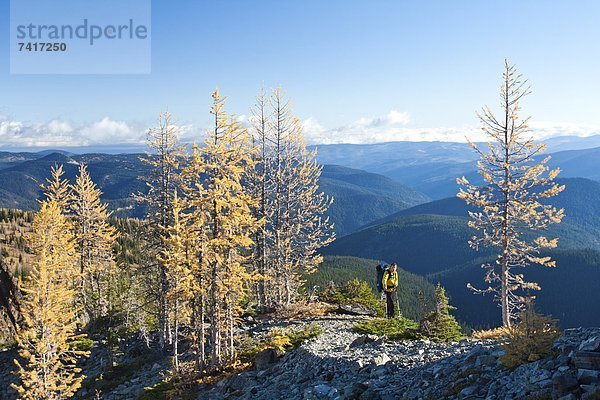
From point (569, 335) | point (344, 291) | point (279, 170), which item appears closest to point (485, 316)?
point (344, 291)

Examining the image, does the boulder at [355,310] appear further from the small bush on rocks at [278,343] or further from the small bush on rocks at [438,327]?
the small bush on rocks at [438,327]

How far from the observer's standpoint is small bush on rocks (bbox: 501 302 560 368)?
8594mm

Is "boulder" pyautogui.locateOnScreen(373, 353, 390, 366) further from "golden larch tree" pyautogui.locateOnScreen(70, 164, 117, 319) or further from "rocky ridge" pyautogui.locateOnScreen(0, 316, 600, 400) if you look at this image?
"golden larch tree" pyautogui.locateOnScreen(70, 164, 117, 319)

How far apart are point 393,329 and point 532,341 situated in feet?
27.0

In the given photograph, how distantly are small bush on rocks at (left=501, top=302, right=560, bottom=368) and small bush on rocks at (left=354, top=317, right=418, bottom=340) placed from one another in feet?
22.3

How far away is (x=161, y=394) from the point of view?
16891 mm

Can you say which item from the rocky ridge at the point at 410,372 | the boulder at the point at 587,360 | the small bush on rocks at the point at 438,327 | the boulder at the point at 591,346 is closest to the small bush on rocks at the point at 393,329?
the small bush on rocks at the point at 438,327

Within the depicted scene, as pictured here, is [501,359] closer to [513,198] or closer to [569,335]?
[569,335]

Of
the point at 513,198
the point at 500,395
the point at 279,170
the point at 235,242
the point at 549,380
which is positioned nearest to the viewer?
the point at 549,380

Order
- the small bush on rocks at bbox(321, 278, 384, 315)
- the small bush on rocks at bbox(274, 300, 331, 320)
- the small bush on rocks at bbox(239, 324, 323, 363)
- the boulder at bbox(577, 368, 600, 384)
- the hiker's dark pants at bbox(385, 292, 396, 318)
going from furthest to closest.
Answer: the small bush on rocks at bbox(321, 278, 384, 315) < the small bush on rocks at bbox(274, 300, 331, 320) < the hiker's dark pants at bbox(385, 292, 396, 318) < the small bush on rocks at bbox(239, 324, 323, 363) < the boulder at bbox(577, 368, 600, 384)

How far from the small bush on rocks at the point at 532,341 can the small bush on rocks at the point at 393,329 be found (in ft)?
22.3

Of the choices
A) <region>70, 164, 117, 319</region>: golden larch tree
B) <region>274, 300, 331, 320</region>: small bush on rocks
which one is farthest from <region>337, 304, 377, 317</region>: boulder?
<region>70, 164, 117, 319</region>: golden larch tree

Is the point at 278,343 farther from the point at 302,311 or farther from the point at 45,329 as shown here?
the point at 45,329

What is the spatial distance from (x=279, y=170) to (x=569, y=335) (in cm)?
2022
